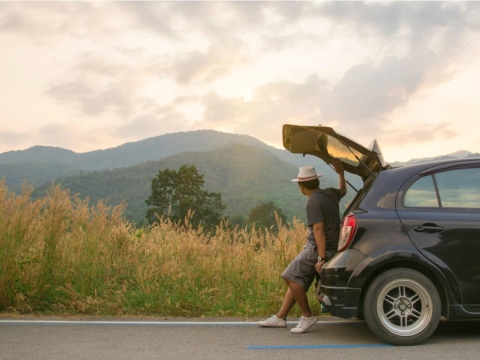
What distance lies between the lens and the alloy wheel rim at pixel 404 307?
5629 mm

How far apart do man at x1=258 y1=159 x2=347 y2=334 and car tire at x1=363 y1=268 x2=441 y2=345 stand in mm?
793

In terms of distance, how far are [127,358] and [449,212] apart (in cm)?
348

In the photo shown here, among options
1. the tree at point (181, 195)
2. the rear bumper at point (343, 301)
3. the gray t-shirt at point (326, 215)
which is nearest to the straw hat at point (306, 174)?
the gray t-shirt at point (326, 215)

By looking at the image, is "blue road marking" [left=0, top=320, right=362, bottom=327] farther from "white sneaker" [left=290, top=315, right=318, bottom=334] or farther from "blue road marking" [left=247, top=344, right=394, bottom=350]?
"blue road marking" [left=247, top=344, right=394, bottom=350]

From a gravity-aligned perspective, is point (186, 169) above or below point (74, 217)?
above

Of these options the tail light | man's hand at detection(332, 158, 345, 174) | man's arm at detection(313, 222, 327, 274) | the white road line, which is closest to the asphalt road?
the white road line

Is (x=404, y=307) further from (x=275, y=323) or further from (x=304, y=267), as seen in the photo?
(x=275, y=323)

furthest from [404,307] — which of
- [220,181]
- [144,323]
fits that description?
[220,181]

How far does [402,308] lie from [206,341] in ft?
6.67

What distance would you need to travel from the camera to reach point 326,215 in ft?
21.0

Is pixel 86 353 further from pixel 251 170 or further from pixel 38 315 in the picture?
pixel 251 170

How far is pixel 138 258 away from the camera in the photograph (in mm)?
8742

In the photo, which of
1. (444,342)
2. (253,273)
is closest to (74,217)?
(253,273)

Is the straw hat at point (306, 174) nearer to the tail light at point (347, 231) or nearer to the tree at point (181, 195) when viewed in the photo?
the tail light at point (347, 231)
